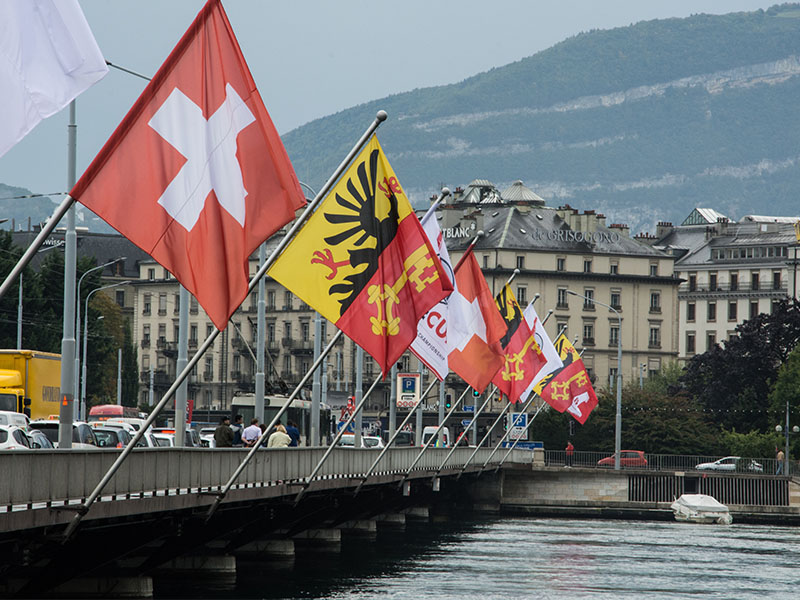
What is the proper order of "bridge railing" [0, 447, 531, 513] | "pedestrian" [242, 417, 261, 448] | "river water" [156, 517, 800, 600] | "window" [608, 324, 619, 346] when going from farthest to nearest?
"window" [608, 324, 619, 346], "river water" [156, 517, 800, 600], "pedestrian" [242, 417, 261, 448], "bridge railing" [0, 447, 531, 513]

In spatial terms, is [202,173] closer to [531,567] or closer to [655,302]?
[531,567]

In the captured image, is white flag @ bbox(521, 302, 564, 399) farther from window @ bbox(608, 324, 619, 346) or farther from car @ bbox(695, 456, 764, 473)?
window @ bbox(608, 324, 619, 346)

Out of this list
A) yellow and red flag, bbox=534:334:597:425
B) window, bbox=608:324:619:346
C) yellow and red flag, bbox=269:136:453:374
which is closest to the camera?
yellow and red flag, bbox=269:136:453:374

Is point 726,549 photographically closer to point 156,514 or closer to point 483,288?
point 483,288

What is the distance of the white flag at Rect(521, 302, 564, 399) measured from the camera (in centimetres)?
6309

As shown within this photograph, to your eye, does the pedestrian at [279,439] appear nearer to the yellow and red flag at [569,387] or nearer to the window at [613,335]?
the yellow and red flag at [569,387]

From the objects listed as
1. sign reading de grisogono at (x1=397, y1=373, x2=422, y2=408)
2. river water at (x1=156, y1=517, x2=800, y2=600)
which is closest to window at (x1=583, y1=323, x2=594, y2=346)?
river water at (x1=156, y1=517, x2=800, y2=600)

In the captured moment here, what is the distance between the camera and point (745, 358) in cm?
12769

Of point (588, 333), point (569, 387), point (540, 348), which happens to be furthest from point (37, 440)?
point (588, 333)

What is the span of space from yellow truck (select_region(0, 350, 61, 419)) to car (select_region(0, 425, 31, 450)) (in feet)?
63.9

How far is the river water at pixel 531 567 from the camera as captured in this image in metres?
47.1

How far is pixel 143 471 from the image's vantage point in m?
30.4

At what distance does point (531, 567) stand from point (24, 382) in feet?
57.1

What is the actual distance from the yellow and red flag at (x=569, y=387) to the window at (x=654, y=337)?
84.7 meters
